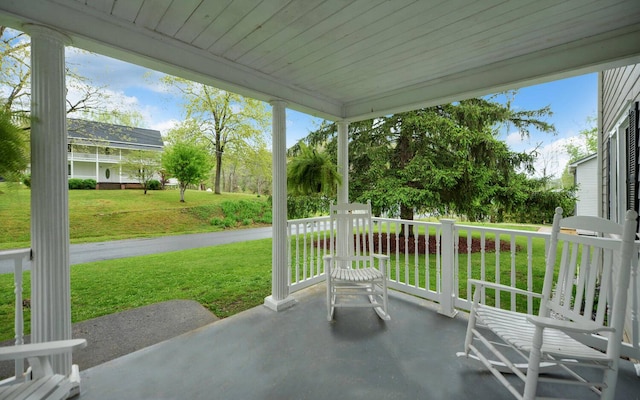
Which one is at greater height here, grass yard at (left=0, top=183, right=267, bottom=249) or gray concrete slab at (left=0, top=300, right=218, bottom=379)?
grass yard at (left=0, top=183, right=267, bottom=249)

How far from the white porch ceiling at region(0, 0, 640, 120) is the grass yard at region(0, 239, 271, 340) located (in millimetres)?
2762

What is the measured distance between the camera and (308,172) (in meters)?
3.14

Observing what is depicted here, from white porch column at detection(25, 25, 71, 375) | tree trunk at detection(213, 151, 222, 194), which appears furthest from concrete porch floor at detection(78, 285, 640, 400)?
tree trunk at detection(213, 151, 222, 194)

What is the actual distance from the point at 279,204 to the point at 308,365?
160 centimetres

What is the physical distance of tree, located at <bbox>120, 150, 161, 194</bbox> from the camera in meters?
5.63

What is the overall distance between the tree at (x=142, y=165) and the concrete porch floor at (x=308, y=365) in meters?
4.62

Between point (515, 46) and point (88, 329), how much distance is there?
15.6 feet

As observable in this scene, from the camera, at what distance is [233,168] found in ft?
24.3

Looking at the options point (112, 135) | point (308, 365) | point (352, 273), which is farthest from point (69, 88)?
point (308, 365)

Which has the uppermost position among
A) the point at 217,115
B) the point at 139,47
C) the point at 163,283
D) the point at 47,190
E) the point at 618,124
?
the point at 217,115

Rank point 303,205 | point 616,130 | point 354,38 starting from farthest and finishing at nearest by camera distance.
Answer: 1. point 303,205
2. point 616,130
3. point 354,38

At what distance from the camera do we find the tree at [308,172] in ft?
10.3

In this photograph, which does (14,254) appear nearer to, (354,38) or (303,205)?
(354,38)

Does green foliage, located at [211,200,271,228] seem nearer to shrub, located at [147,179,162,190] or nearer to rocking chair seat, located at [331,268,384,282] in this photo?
shrub, located at [147,179,162,190]
